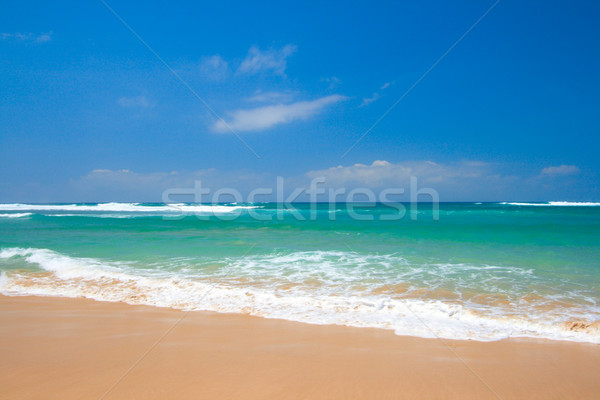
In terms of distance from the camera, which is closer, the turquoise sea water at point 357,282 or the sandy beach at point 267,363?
the sandy beach at point 267,363

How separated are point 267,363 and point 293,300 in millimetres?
2214

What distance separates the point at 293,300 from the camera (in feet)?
17.4

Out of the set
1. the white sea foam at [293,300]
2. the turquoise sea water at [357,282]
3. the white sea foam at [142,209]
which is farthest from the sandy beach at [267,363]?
the white sea foam at [142,209]

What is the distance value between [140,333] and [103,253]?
742 cm

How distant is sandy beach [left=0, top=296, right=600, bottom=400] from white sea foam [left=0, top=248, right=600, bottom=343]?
1.16 ft

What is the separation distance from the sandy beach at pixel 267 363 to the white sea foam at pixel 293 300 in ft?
1.16

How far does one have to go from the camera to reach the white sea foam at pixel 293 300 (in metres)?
4.11

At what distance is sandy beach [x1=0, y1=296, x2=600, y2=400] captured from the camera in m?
2.63

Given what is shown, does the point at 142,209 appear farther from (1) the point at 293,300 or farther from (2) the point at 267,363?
(2) the point at 267,363

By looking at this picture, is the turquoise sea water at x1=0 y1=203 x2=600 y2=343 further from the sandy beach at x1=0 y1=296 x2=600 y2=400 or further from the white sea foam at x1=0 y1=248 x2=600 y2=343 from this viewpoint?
the sandy beach at x1=0 y1=296 x2=600 y2=400

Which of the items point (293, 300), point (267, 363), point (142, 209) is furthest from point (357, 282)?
point (142, 209)

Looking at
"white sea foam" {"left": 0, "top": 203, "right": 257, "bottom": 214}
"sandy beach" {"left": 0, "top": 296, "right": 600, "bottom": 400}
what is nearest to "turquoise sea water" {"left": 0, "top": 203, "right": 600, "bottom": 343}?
"sandy beach" {"left": 0, "top": 296, "right": 600, "bottom": 400}

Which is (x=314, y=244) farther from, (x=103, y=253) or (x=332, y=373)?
(x=332, y=373)

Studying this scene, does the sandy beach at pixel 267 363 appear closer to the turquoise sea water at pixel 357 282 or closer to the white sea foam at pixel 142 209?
the turquoise sea water at pixel 357 282
